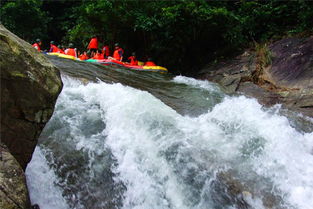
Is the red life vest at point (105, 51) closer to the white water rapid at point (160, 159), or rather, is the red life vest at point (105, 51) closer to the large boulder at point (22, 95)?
the white water rapid at point (160, 159)

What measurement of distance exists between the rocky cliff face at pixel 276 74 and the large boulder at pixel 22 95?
6.17m

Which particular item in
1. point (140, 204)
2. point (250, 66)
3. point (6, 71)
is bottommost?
point (140, 204)

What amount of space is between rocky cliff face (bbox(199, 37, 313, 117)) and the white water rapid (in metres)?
2.44

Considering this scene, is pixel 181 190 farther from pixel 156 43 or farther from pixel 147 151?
pixel 156 43

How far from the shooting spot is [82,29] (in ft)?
50.3

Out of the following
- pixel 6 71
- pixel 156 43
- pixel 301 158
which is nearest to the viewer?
pixel 6 71

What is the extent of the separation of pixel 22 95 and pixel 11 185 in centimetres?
97

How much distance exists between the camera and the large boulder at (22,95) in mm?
3051

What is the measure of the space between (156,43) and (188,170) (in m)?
9.75

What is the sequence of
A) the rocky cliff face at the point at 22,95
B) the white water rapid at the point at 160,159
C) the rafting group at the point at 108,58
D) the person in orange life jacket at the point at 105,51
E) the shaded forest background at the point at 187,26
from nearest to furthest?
→ 1. the rocky cliff face at the point at 22,95
2. the white water rapid at the point at 160,159
3. the rafting group at the point at 108,58
4. the shaded forest background at the point at 187,26
5. the person in orange life jacket at the point at 105,51

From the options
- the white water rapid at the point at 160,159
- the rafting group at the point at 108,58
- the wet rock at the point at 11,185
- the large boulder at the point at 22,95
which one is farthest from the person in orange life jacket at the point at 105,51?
the wet rock at the point at 11,185

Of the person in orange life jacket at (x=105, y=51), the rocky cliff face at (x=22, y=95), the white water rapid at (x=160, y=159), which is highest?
the rocky cliff face at (x=22, y=95)

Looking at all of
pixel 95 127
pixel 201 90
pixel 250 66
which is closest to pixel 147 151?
pixel 95 127

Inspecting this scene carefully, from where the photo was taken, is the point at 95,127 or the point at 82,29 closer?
the point at 95,127
